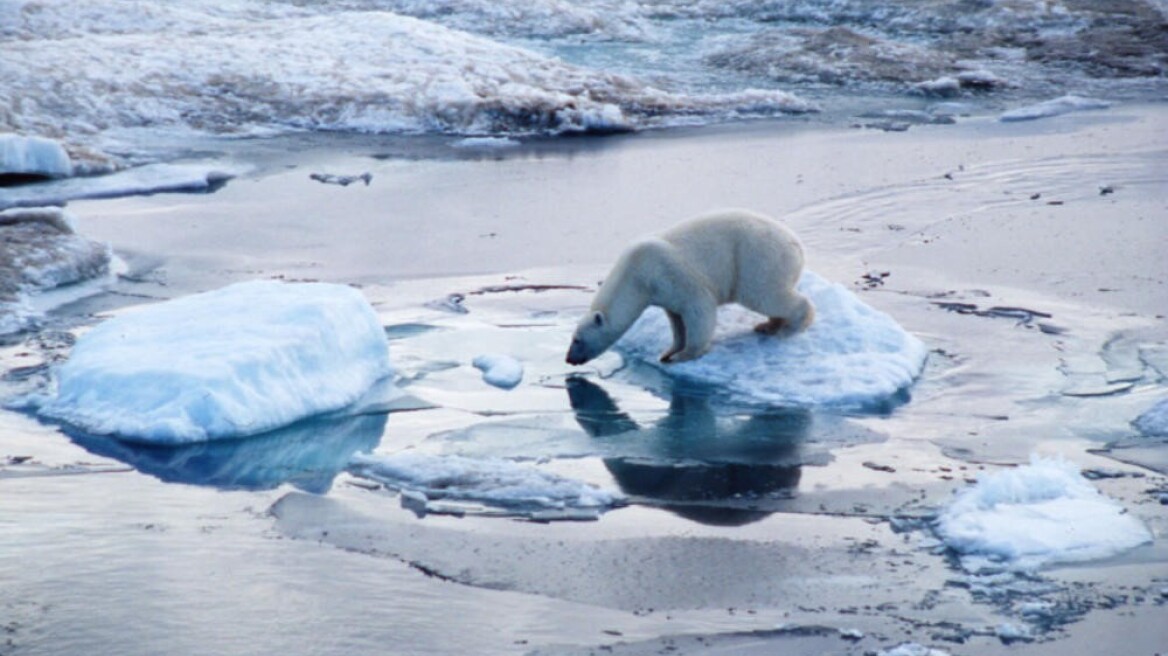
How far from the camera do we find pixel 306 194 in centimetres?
1301

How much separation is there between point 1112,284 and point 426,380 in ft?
15.0

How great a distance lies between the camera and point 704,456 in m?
6.84

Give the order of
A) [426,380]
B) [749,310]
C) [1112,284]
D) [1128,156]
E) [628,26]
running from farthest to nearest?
[628,26] → [1128,156] → [1112,284] → [749,310] → [426,380]

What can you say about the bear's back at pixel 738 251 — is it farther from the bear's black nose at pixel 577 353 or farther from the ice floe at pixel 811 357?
the bear's black nose at pixel 577 353

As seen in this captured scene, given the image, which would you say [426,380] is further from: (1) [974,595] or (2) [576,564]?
(1) [974,595]

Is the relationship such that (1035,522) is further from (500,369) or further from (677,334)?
(500,369)

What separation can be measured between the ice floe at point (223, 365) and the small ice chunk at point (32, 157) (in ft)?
18.5

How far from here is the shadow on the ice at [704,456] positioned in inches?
247

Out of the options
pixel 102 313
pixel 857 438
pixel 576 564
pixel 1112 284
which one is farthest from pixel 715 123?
pixel 576 564

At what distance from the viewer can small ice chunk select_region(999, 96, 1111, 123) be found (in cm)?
1694

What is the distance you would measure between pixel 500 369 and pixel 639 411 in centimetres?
85

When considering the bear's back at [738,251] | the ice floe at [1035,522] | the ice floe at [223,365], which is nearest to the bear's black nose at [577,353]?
the bear's back at [738,251]

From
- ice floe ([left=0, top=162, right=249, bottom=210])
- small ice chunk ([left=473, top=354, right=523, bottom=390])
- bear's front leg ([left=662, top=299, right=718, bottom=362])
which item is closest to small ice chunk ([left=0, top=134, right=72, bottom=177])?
ice floe ([left=0, top=162, right=249, bottom=210])

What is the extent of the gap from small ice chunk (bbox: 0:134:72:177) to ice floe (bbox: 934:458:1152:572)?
977 centimetres
